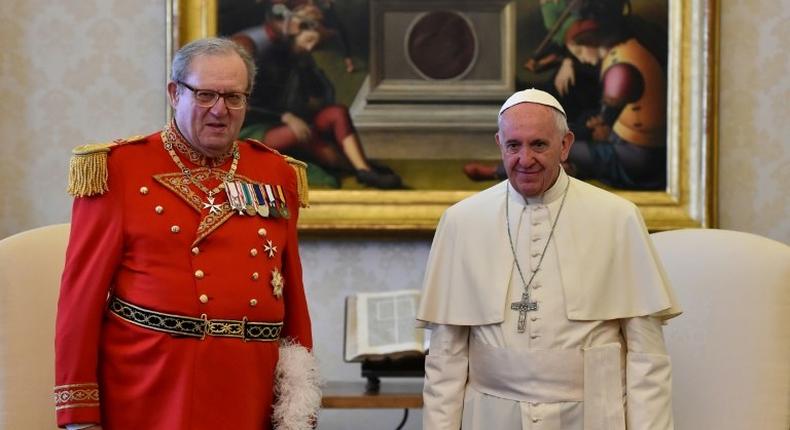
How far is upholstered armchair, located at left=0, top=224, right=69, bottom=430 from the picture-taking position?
3.19 meters

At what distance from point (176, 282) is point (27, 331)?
3.07ft

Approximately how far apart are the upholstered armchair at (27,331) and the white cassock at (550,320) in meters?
1.22

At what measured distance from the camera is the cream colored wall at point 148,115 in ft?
14.4

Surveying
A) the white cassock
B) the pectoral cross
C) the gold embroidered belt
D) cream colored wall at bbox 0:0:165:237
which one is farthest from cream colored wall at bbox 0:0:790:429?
the gold embroidered belt

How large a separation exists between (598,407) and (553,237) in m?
0.51

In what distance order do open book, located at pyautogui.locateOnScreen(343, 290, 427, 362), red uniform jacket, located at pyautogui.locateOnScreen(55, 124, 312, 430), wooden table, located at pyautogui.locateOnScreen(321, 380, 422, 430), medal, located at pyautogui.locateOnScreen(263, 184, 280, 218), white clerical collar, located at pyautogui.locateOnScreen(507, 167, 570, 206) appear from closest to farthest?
red uniform jacket, located at pyautogui.locateOnScreen(55, 124, 312, 430) < medal, located at pyautogui.locateOnScreen(263, 184, 280, 218) < white clerical collar, located at pyautogui.locateOnScreen(507, 167, 570, 206) < wooden table, located at pyautogui.locateOnScreen(321, 380, 422, 430) < open book, located at pyautogui.locateOnScreen(343, 290, 427, 362)

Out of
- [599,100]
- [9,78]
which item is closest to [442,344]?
[599,100]

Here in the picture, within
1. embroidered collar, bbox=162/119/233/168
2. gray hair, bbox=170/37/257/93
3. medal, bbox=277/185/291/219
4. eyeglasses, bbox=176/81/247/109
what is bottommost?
medal, bbox=277/185/291/219

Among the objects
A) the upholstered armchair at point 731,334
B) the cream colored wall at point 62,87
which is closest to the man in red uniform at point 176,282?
the upholstered armchair at point 731,334

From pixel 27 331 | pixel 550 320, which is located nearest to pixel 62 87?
pixel 27 331

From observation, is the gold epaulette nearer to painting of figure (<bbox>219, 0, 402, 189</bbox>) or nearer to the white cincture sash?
the white cincture sash

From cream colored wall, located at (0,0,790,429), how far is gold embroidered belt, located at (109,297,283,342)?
176 cm

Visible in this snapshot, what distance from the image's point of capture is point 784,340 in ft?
10.8

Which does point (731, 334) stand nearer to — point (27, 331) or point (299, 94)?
point (299, 94)
